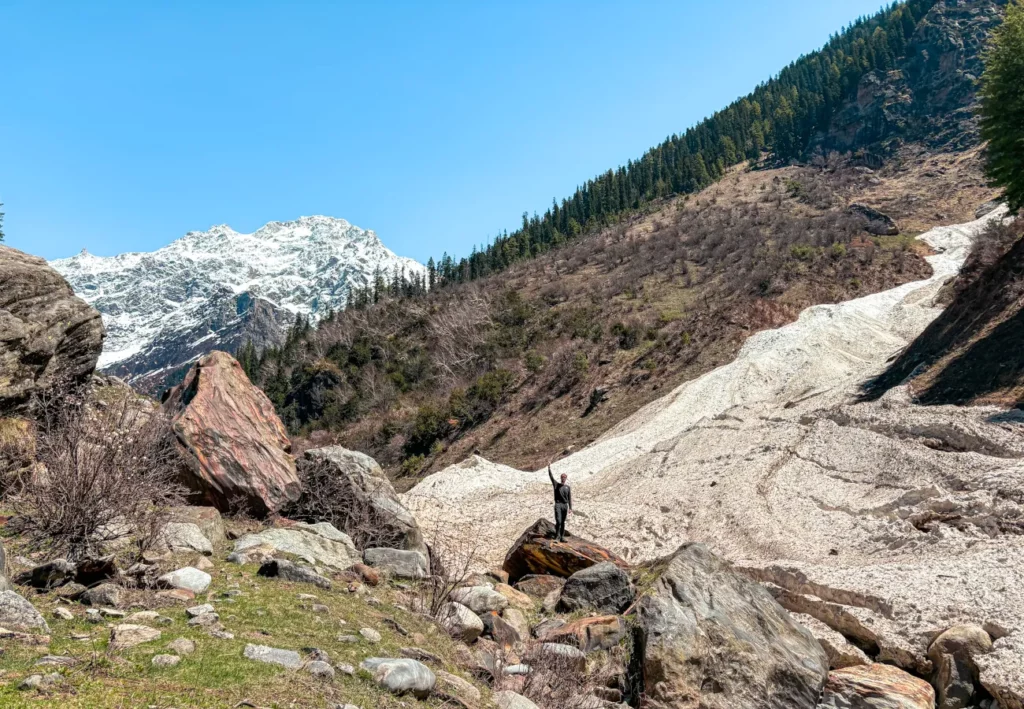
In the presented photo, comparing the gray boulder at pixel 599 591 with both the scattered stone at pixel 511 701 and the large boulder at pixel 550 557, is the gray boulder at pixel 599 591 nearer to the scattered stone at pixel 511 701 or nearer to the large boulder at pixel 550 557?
the large boulder at pixel 550 557


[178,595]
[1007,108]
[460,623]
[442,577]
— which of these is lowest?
[442,577]

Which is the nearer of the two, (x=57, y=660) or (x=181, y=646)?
(x=57, y=660)

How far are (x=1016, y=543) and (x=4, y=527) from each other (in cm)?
1668

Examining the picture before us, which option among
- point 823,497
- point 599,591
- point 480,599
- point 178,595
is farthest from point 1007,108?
point 178,595

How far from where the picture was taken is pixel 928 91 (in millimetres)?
128250

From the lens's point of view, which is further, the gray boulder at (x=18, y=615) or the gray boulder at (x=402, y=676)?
the gray boulder at (x=402, y=676)

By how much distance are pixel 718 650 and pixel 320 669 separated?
5469mm

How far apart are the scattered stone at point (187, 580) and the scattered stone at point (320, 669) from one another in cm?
266

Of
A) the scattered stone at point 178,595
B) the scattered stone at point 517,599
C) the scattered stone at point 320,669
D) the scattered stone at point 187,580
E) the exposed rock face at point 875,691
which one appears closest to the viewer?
the scattered stone at point 320,669

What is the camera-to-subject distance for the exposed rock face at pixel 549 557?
14594 mm

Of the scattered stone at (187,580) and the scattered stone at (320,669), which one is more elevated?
the scattered stone at (187,580)

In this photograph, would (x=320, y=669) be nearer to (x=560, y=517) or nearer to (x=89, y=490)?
(x=89, y=490)

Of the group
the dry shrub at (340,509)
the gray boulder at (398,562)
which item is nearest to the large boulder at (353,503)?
the dry shrub at (340,509)

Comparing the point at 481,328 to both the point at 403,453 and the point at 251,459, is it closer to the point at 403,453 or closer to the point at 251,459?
the point at 403,453
